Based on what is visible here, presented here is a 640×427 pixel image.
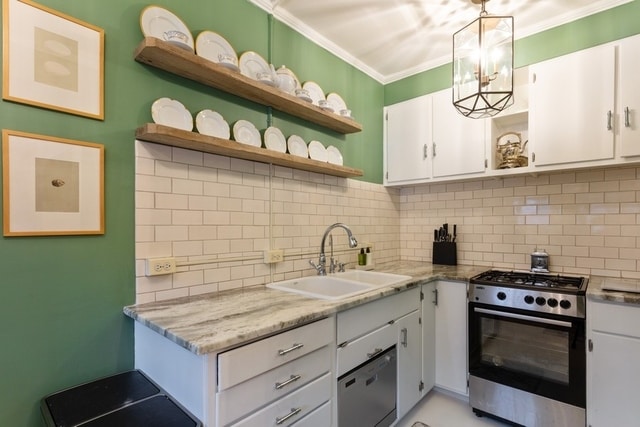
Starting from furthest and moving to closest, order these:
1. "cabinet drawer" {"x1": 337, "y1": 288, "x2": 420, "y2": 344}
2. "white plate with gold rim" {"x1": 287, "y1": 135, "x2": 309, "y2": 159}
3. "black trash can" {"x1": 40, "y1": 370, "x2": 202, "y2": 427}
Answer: "white plate with gold rim" {"x1": 287, "y1": 135, "x2": 309, "y2": 159}
"cabinet drawer" {"x1": 337, "y1": 288, "x2": 420, "y2": 344}
"black trash can" {"x1": 40, "y1": 370, "x2": 202, "y2": 427}

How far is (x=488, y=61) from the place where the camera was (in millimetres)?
1604

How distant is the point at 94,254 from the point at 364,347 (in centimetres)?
137

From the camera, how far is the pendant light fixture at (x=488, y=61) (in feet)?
5.20

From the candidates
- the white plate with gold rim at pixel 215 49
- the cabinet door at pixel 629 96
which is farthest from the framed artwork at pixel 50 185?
the cabinet door at pixel 629 96

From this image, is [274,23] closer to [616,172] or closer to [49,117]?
[49,117]

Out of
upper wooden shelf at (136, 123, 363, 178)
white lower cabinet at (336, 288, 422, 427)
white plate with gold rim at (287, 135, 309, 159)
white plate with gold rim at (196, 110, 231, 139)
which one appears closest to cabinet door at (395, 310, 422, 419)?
white lower cabinet at (336, 288, 422, 427)

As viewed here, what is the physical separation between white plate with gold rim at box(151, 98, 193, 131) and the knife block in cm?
232

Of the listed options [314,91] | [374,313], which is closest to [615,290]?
[374,313]

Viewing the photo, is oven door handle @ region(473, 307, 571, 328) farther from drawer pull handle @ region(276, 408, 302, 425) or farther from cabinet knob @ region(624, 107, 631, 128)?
drawer pull handle @ region(276, 408, 302, 425)

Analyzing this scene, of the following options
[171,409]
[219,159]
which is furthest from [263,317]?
[219,159]

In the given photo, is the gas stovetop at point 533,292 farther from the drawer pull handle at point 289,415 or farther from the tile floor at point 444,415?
the drawer pull handle at point 289,415

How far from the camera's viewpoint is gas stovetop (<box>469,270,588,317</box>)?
1782 mm

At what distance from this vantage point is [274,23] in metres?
2.08

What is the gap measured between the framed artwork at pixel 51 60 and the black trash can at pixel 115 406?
3.71 ft
